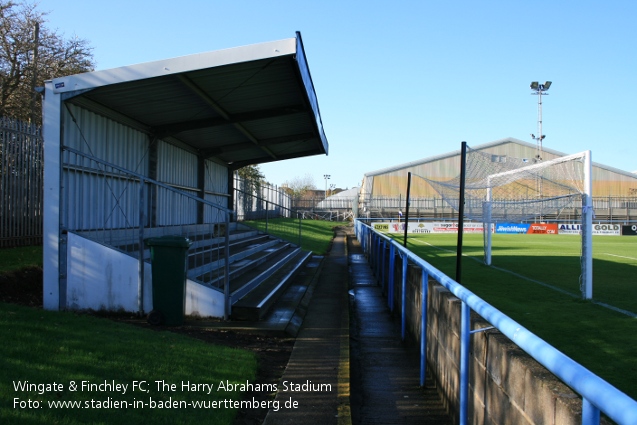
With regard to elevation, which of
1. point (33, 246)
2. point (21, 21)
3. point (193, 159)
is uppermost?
point (21, 21)

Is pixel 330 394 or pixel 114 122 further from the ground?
pixel 114 122

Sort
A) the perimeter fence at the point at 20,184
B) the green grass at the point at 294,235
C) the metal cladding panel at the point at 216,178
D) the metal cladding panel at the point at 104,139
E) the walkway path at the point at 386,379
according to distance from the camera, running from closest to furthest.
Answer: the walkway path at the point at 386,379 → the metal cladding panel at the point at 104,139 → the perimeter fence at the point at 20,184 → the metal cladding panel at the point at 216,178 → the green grass at the point at 294,235

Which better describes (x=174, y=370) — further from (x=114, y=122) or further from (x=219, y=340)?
(x=114, y=122)

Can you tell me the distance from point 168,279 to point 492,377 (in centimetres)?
527

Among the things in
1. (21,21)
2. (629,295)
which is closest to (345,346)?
(629,295)

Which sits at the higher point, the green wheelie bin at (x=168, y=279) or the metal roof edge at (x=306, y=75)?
the metal roof edge at (x=306, y=75)

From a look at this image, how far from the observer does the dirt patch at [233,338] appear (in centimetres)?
499

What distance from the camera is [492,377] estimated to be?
3.48 m

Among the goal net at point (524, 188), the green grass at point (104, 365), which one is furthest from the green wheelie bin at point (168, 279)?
the goal net at point (524, 188)

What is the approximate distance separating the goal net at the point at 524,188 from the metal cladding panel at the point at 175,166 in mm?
6574

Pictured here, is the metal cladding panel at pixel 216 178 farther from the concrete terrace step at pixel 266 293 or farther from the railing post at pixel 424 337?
the railing post at pixel 424 337

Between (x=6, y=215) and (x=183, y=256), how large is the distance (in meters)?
6.29

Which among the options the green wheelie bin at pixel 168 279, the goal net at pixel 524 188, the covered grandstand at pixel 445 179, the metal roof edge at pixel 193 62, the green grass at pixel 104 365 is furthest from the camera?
the covered grandstand at pixel 445 179

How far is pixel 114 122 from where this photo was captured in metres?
10.0
